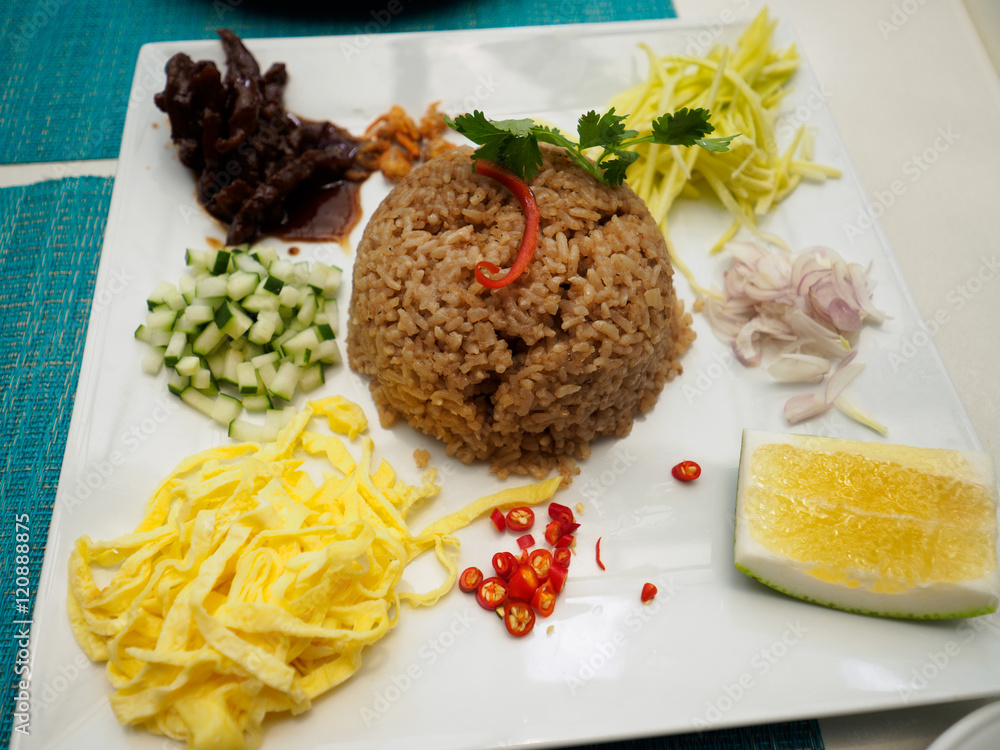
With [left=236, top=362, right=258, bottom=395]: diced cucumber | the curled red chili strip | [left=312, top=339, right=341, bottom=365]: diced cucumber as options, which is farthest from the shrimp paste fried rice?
[left=236, top=362, right=258, bottom=395]: diced cucumber

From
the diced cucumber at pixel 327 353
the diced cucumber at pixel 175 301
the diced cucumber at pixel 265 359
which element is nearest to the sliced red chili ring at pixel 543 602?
the diced cucumber at pixel 327 353

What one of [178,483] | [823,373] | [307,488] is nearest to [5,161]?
[178,483]

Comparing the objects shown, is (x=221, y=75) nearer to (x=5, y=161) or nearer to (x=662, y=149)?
(x=5, y=161)

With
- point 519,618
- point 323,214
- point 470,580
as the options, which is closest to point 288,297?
point 323,214

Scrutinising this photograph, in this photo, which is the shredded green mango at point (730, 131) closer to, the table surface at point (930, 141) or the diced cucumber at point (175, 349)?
the table surface at point (930, 141)

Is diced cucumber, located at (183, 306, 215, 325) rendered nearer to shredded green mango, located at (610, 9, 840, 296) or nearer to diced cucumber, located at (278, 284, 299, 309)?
diced cucumber, located at (278, 284, 299, 309)
